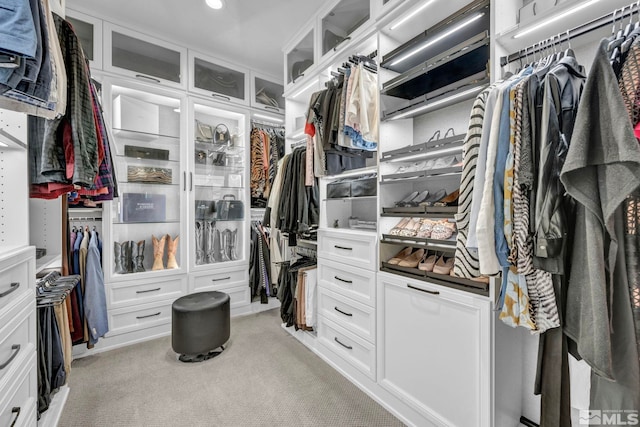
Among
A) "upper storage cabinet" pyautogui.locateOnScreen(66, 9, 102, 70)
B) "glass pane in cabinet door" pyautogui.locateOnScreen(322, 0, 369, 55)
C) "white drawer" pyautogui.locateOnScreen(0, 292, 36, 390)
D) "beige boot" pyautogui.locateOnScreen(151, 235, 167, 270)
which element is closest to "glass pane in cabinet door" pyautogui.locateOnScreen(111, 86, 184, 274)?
"beige boot" pyautogui.locateOnScreen(151, 235, 167, 270)

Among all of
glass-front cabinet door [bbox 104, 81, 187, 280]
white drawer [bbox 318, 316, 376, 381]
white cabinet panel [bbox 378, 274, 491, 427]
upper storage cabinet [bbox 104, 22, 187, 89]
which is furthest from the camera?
glass-front cabinet door [bbox 104, 81, 187, 280]

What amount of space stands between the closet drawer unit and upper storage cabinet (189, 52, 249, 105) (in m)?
2.13

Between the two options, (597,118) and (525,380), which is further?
(525,380)

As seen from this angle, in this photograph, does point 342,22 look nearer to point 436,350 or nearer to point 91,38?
point 91,38

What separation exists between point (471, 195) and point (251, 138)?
2.59 metres

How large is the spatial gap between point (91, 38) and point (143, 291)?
221cm

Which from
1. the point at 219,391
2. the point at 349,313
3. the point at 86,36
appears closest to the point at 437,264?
the point at 349,313

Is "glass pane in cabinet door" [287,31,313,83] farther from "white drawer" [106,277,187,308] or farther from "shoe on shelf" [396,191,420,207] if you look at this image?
"white drawer" [106,277,187,308]

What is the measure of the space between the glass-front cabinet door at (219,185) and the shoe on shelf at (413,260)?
6.48ft

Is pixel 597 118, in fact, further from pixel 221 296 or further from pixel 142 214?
pixel 142 214

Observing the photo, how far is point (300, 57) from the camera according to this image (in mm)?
2629

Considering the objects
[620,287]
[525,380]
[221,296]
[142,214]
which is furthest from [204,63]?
[525,380]

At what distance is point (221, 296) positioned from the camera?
2348 mm

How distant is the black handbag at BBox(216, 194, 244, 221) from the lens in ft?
10.2
